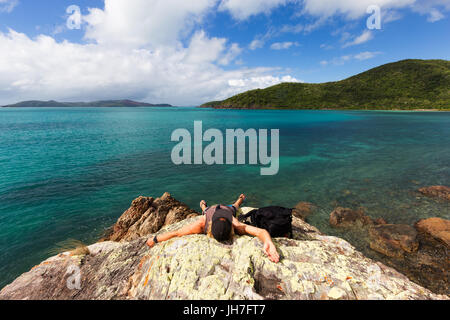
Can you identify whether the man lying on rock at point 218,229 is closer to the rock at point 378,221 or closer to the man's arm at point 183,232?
the man's arm at point 183,232

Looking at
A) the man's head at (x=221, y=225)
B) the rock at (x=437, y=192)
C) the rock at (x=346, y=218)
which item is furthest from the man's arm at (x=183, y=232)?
the rock at (x=437, y=192)

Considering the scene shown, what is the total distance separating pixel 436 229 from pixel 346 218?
3.66 meters

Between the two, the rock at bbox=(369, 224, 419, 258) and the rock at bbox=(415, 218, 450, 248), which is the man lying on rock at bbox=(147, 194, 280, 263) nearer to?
the rock at bbox=(369, 224, 419, 258)

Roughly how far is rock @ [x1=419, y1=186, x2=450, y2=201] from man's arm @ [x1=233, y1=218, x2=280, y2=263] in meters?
15.6

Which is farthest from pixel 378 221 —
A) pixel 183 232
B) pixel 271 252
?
pixel 183 232

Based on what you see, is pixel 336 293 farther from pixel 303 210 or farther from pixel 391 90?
pixel 391 90

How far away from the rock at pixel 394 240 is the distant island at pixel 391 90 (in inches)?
6371

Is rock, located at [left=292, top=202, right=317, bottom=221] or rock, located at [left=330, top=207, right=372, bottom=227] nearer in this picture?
rock, located at [left=330, top=207, right=372, bottom=227]

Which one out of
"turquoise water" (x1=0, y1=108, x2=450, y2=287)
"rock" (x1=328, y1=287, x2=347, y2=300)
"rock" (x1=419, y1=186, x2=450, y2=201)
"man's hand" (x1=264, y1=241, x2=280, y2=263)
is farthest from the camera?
"rock" (x1=419, y1=186, x2=450, y2=201)

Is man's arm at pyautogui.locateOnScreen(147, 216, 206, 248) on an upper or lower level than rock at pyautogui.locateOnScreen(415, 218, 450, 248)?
upper

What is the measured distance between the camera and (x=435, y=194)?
12.8 m

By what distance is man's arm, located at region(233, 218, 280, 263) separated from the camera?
4.46 meters

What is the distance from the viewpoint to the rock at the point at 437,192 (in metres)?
12.4

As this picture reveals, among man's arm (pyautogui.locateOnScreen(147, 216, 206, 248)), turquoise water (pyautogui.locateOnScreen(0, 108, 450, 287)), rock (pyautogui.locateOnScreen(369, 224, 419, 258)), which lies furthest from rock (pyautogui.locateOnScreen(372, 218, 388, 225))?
man's arm (pyautogui.locateOnScreen(147, 216, 206, 248))
